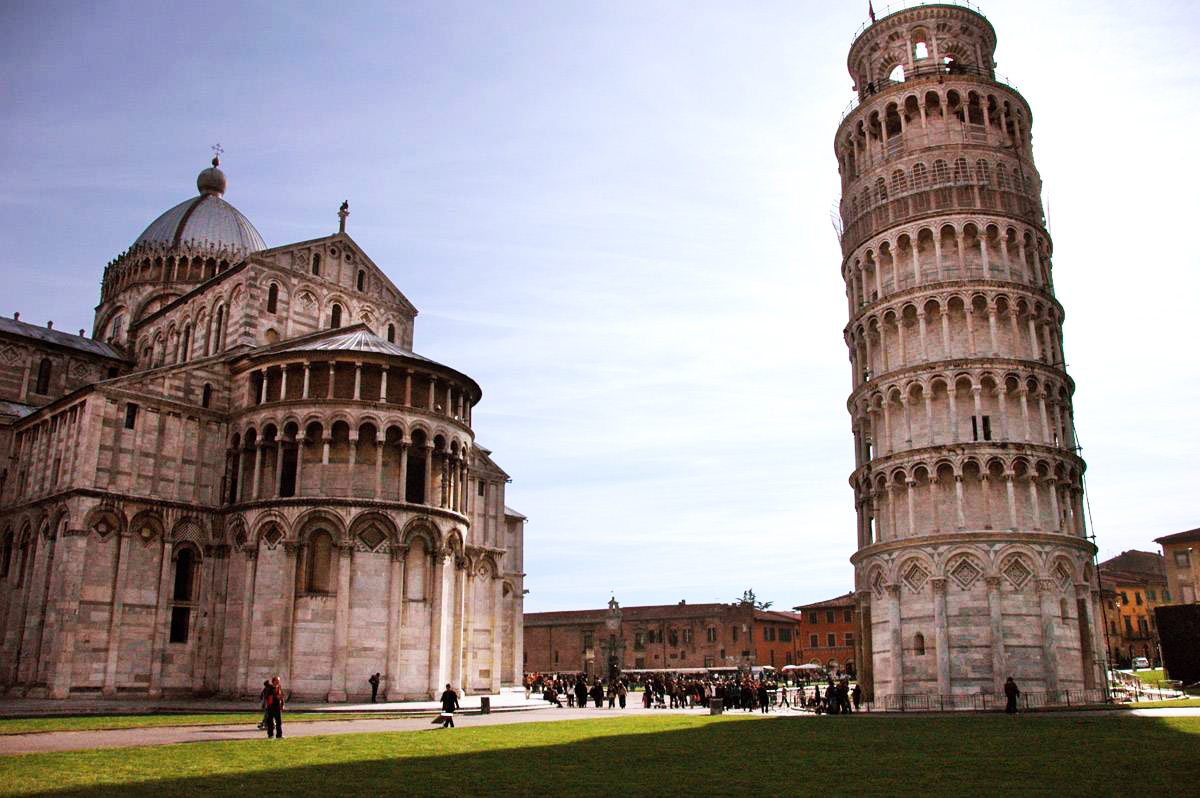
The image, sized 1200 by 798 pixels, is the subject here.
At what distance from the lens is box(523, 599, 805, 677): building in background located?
8175 centimetres

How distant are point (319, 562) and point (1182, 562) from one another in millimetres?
63690

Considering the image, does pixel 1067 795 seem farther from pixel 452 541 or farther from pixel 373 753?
pixel 452 541

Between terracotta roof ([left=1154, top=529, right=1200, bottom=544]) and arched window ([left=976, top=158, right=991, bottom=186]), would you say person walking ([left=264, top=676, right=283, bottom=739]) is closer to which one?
arched window ([left=976, top=158, right=991, bottom=186])

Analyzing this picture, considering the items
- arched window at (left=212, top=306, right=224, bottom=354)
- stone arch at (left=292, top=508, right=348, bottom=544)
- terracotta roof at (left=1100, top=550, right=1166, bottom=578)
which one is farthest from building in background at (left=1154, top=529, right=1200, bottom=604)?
arched window at (left=212, top=306, right=224, bottom=354)

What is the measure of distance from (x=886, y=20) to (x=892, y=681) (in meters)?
27.2

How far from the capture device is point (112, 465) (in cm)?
3228

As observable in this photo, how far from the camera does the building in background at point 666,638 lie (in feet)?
268

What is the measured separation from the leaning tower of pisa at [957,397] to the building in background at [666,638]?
4677cm

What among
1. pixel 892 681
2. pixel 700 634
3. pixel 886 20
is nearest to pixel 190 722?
pixel 892 681

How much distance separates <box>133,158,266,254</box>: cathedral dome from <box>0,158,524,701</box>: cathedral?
1315 cm

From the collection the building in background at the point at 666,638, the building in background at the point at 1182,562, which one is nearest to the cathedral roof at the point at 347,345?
the building in background at the point at 666,638

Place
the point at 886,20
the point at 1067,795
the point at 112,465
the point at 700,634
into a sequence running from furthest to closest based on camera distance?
1. the point at 700,634
2. the point at 886,20
3. the point at 112,465
4. the point at 1067,795

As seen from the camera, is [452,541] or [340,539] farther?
[452,541]

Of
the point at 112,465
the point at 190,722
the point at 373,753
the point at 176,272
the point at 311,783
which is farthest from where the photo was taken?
the point at 176,272
